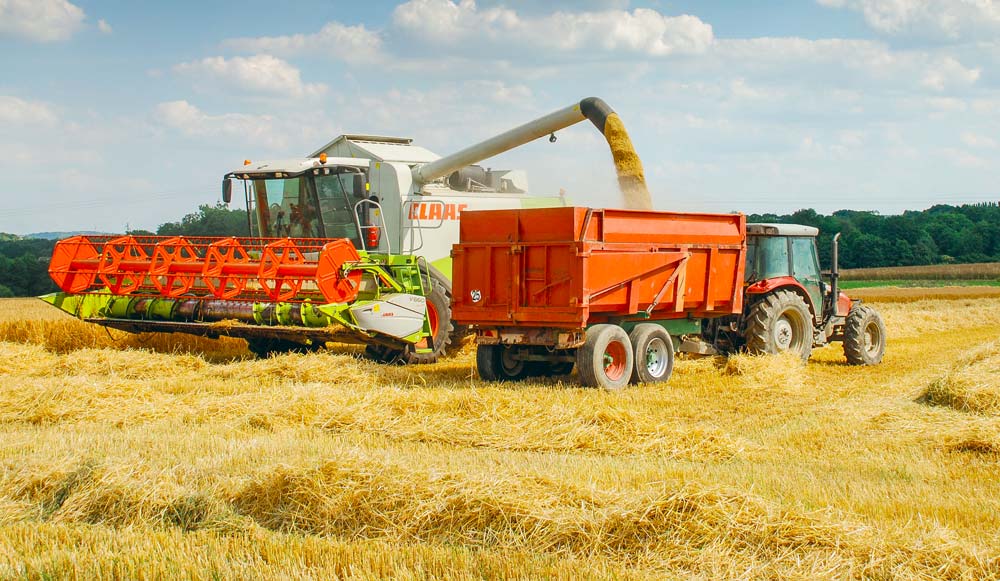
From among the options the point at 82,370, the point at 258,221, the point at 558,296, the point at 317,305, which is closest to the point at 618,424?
the point at 558,296

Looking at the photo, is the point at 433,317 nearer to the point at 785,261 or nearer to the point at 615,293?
the point at 615,293

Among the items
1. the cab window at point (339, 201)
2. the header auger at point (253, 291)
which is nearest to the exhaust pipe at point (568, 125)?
the cab window at point (339, 201)

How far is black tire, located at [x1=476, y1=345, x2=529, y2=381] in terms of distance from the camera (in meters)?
10.5

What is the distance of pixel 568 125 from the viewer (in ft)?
42.9

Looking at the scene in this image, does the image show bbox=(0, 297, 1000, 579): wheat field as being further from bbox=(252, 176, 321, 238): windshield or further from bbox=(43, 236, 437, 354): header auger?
bbox=(252, 176, 321, 238): windshield

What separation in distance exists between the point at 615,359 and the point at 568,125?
4130mm

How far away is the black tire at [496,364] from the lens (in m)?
10.5

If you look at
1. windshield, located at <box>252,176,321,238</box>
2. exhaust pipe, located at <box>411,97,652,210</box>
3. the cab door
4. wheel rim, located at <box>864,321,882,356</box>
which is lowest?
wheel rim, located at <box>864,321,882,356</box>

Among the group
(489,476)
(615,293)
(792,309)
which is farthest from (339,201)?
(489,476)

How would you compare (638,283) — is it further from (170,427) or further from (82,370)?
(82,370)

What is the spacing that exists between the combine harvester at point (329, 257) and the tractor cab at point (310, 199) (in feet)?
0.05

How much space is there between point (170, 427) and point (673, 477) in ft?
13.2

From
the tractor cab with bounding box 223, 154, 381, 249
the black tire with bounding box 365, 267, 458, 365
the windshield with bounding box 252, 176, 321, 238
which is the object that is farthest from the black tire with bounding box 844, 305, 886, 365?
the windshield with bounding box 252, 176, 321, 238

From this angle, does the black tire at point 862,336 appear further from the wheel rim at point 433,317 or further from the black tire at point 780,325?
the wheel rim at point 433,317
